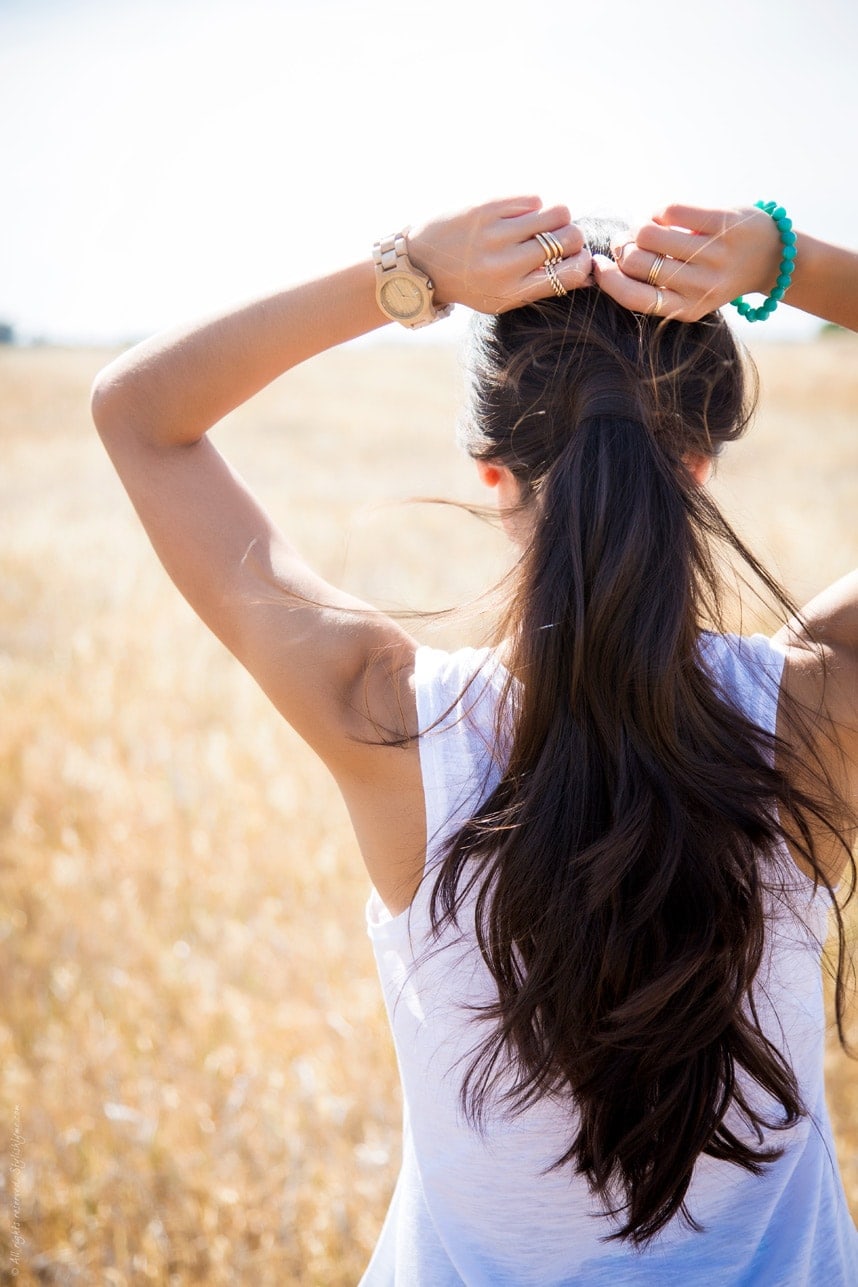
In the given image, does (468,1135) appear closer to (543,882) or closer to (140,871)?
(543,882)

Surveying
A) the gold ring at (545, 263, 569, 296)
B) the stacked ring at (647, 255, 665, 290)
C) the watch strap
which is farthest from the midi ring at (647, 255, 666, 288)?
the watch strap

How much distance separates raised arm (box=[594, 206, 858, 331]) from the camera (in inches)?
43.5

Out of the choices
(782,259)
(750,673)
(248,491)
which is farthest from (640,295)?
(248,491)

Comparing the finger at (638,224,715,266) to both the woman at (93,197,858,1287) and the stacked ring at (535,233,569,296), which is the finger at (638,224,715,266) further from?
the stacked ring at (535,233,569,296)

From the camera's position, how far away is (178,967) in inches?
129

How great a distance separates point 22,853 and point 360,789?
3.19m

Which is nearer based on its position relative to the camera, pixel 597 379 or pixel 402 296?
pixel 597 379

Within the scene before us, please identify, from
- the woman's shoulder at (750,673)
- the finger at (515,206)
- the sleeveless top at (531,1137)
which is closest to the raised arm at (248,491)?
the finger at (515,206)

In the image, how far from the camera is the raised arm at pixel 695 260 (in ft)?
3.63

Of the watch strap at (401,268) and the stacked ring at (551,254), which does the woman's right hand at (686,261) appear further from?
the watch strap at (401,268)

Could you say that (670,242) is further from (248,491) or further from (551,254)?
(248,491)

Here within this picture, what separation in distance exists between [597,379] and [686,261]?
0.18 metres

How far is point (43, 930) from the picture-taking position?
347 centimetres

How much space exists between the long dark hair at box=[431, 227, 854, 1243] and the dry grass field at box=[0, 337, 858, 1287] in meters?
0.22
